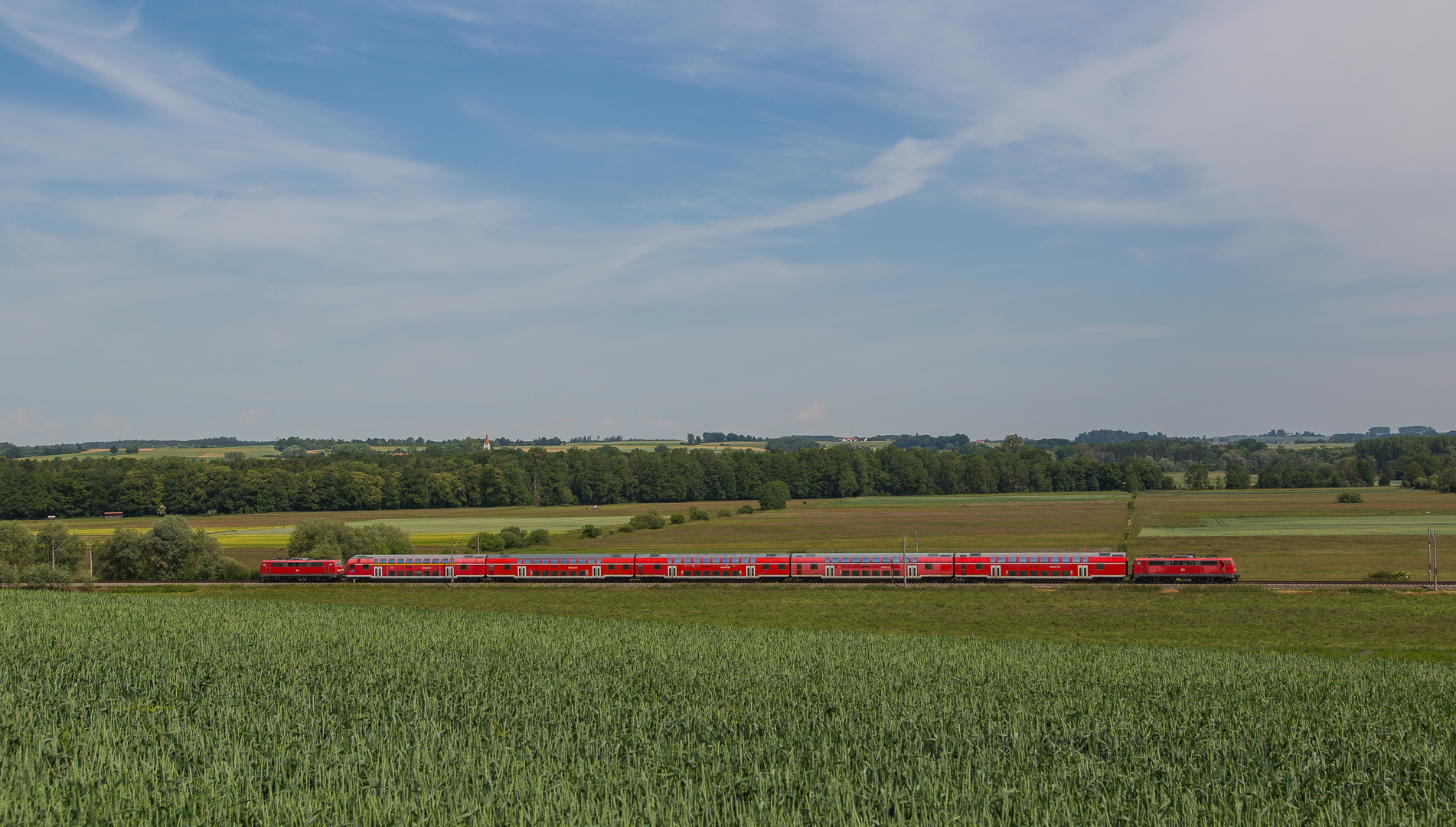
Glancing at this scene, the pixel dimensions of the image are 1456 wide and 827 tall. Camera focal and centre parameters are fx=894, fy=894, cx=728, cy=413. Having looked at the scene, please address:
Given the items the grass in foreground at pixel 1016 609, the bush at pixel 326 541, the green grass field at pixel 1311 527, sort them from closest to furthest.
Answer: the grass in foreground at pixel 1016 609 < the bush at pixel 326 541 < the green grass field at pixel 1311 527

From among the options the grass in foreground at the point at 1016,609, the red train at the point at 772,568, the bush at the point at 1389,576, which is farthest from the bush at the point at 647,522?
the bush at the point at 1389,576

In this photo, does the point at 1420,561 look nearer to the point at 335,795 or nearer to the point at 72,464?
the point at 335,795

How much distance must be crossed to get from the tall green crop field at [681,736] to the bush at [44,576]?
6113cm

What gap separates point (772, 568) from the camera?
7525 cm

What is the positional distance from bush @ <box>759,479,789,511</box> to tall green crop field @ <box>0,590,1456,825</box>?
529 feet

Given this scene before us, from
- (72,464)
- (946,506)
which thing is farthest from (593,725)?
(72,464)

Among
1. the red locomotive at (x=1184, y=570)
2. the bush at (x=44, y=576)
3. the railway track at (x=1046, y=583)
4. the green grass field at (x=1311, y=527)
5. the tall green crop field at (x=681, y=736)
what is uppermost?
the tall green crop field at (x=681, y=736)

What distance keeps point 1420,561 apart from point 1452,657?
48.4 m

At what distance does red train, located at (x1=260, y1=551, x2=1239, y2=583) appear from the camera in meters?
70.8

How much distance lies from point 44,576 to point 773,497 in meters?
132

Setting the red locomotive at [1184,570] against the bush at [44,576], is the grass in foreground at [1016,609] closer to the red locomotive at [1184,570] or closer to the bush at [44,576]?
the red locomotive at [1184,570]

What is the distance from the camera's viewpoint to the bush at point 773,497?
18888 cm

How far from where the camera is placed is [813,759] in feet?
44.8

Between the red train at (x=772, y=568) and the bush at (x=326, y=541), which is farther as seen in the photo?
the bush at (x=326, y=541)
